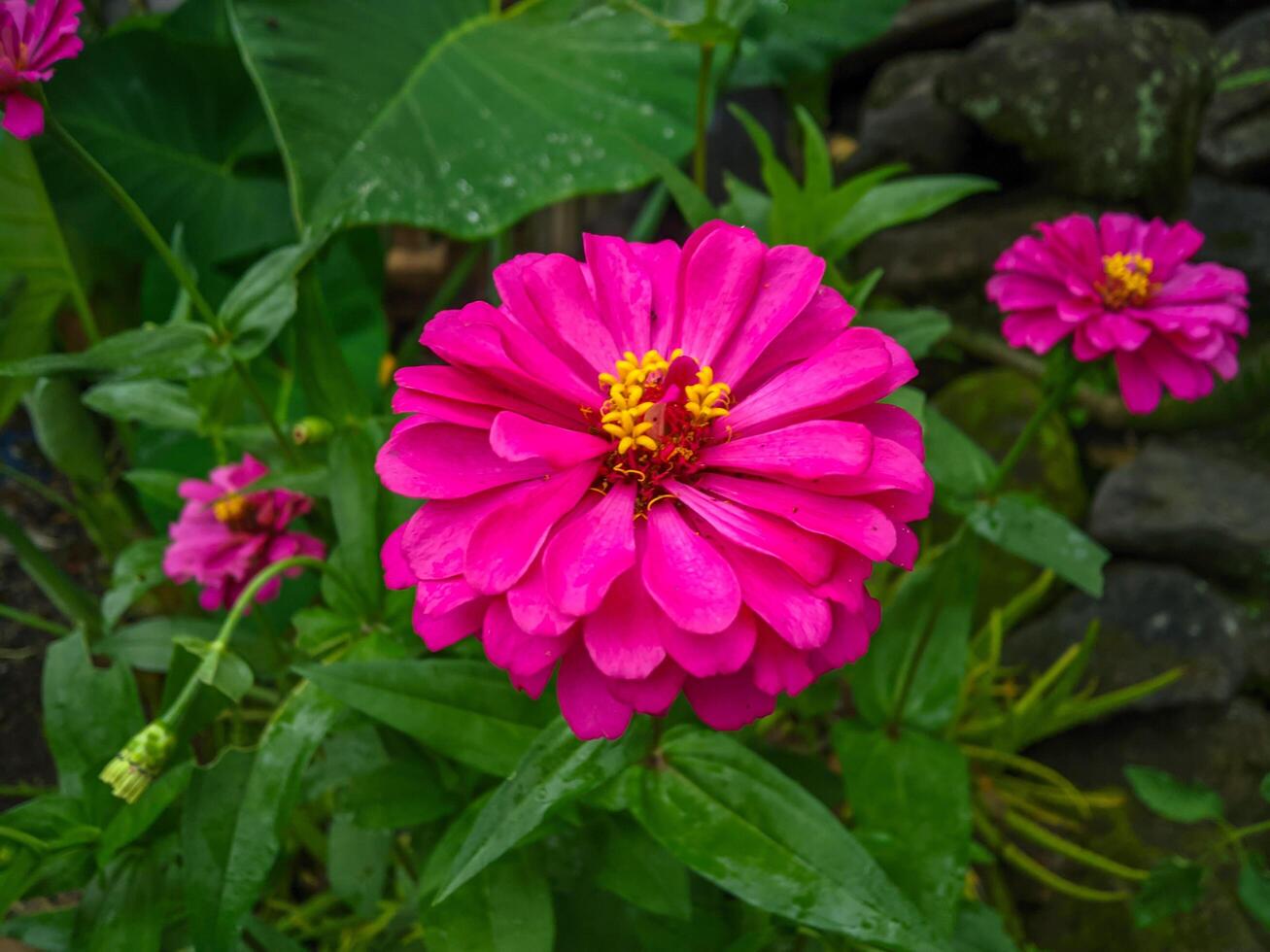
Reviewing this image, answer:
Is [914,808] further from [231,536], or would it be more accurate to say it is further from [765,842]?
[231,536]

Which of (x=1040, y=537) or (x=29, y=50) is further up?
(x=29, y=50)

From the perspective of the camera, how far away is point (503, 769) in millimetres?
562

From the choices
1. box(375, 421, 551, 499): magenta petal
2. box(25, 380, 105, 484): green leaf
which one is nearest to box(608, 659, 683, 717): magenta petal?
box(375, 421, 551, 499): magenta petal

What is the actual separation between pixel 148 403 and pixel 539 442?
1.68 feet

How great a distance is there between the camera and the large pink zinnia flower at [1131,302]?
611mm

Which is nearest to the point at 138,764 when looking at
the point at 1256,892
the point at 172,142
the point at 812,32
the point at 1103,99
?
the point at 1256,892

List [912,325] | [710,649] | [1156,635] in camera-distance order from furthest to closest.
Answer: [1156,635], [912,325], [710,649]

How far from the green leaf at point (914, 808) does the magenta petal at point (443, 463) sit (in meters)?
0.40

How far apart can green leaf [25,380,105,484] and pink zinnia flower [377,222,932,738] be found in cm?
59

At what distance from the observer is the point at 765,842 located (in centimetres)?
52

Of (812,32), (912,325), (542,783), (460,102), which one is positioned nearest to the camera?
(542,783)

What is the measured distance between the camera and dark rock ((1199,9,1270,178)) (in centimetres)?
143

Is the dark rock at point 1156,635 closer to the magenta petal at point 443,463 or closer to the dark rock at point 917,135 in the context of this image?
the dark rock at point 917,135

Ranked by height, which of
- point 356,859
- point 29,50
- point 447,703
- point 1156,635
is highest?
point 29,50
